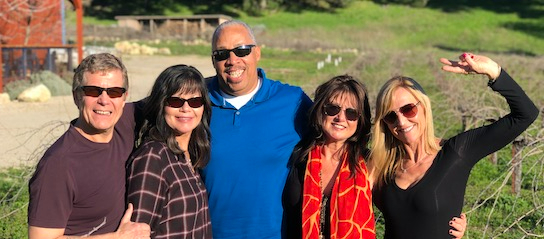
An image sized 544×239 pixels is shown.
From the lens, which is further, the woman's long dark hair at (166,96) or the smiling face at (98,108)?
the woman's long dark hair at (166,96)

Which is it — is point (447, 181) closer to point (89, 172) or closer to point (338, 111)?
point (338, 111)

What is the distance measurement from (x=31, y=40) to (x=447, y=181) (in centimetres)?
2053

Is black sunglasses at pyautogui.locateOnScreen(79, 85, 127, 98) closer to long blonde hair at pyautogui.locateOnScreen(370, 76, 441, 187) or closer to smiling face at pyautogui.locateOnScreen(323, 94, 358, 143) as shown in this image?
smiling face at pyautogui.locateOnScreen(323, 94, 358, 143)

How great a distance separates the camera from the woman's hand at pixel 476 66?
3555 millimetres

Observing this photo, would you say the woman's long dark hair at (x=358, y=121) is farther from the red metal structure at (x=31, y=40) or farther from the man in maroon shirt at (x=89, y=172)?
the red metal structure at (x=31, y=40)

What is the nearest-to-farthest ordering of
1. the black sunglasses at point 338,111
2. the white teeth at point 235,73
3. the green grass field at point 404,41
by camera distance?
the black sunglasses at point 338,111 < the white teeth at point 235,73 < the green grass field at point 404,41

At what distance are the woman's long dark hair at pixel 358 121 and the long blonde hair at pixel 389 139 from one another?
138 mm

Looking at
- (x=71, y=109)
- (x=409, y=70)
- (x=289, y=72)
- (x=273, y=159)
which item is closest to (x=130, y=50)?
(x=289, y=72)

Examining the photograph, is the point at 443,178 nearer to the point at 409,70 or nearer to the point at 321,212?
the point at 321,212

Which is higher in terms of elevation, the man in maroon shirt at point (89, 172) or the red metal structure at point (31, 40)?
the man in maroon shirt at point (89, 172)

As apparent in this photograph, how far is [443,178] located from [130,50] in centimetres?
3416

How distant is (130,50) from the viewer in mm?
36406

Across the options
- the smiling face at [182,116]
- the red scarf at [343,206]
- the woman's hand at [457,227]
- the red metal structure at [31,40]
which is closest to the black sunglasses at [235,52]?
the smiling face at [182,116]

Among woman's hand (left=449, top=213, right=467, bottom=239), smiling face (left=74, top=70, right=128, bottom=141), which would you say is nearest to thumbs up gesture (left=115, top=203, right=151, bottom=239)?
smiling face (left=74, top=70, right=128, bottom=141)
